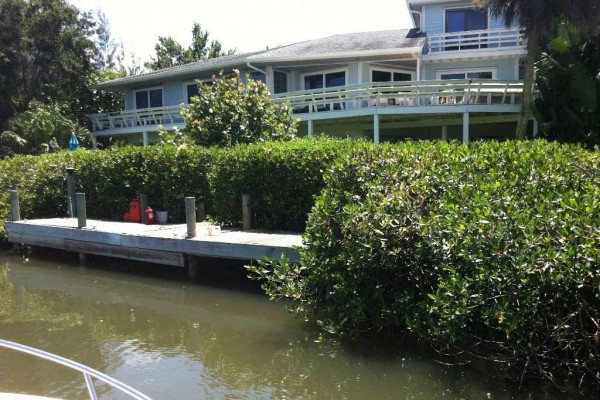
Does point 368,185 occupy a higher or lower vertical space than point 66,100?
lower

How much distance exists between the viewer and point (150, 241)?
10805 millimetres

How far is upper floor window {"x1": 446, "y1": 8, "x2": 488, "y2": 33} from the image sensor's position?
73.4 ft

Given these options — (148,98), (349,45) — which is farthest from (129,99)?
(349,45)

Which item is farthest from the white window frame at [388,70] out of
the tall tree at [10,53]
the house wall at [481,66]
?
the tall tree at [10,53]

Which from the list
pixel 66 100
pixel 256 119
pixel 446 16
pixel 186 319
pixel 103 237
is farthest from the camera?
pixel 66 100

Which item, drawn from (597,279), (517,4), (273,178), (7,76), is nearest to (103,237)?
(273,178)

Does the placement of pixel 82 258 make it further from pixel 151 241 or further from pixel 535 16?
pixel 535 16

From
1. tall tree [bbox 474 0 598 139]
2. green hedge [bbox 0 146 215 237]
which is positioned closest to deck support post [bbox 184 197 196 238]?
green hedge [bbox 0 146 215 237]

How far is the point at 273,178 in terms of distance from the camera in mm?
10688

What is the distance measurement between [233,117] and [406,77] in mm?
11425

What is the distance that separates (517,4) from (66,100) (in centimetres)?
2443

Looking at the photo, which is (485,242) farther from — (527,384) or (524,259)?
(527,384)

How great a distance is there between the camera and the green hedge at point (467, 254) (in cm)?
502

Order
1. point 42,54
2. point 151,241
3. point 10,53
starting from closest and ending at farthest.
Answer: point 151,241
point 10,53
point 42,54
